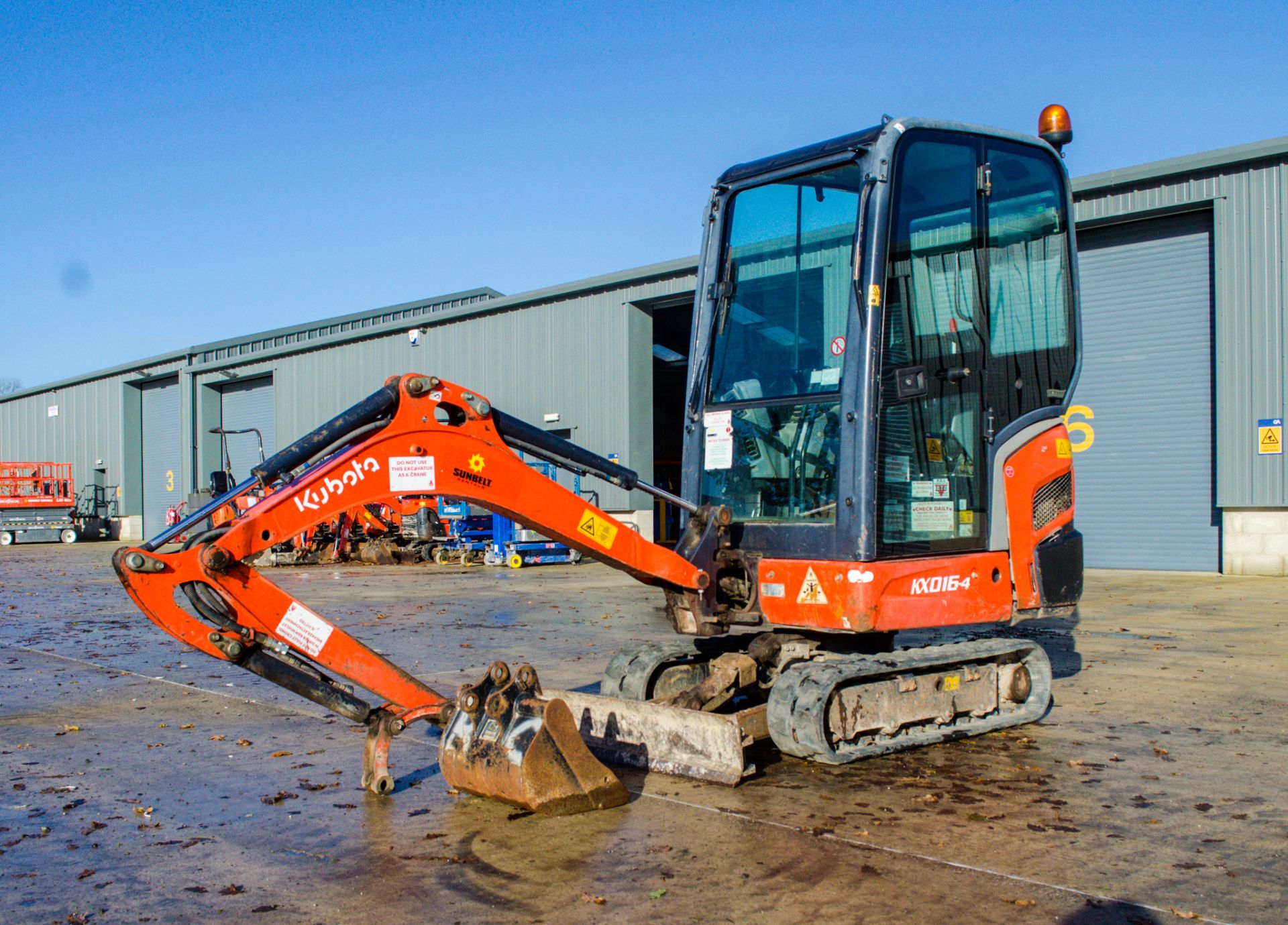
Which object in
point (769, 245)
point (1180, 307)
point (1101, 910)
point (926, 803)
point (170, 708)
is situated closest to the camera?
point (1101, 910)

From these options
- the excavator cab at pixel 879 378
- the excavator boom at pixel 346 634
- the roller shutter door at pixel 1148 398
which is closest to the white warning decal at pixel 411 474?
the excavator boom at pixel 346 634

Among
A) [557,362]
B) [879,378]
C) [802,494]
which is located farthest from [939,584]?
[557,362]

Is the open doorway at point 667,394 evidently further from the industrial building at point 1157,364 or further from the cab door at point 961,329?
the cab door at point 961,329

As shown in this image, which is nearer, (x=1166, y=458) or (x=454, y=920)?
(x=454, y=920)

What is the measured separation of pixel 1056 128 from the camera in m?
7.54

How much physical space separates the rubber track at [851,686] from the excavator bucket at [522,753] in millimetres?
939

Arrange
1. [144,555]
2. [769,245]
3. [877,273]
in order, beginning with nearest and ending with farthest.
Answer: [144,555], [877,273], [769,245]

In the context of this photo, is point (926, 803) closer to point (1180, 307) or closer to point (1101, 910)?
point (1101, 910)

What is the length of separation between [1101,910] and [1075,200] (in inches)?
689

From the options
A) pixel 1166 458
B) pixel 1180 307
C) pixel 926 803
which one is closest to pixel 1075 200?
pixel 1180 307

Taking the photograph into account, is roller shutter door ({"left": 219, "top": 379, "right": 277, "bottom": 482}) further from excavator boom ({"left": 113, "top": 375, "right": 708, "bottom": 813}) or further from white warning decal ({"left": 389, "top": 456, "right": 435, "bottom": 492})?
white warning decal ({"left": 389, "top": 456, "right": 435, "bottom": 492})

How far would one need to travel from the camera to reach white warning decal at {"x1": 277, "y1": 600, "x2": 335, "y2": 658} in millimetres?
5301

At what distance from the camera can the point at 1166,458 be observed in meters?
19.2

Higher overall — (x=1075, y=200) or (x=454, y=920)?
(x=1075, y=200)
